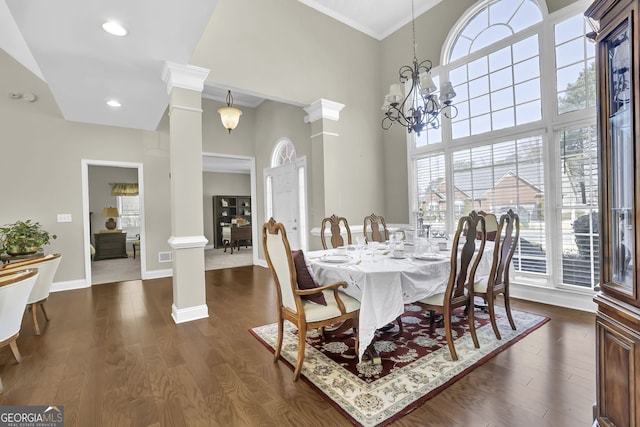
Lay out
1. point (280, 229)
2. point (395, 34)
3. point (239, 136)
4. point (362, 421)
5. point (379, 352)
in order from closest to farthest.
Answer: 1. point (362, 421)
2. point (280, 229)
3. point (379, 352)
4. point (395, 34)
5. point (239, 136)

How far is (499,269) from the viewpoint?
272 cm

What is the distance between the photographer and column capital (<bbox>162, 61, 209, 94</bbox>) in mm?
3100

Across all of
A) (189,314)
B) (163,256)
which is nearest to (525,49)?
(189,314)

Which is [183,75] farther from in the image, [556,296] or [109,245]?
[109,245]

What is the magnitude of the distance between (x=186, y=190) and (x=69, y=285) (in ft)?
11.5

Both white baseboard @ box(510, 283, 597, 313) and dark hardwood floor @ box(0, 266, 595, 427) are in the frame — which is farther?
white baseboard @ box(510, 283, 597, 313)

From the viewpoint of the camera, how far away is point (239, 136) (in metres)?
6.52

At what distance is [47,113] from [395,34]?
19.7 ft

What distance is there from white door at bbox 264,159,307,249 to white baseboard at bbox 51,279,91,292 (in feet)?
11.4

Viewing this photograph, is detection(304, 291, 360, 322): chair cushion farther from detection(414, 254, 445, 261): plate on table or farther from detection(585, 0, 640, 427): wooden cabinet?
detection(585, 0, 640, 427): wooden cabinet

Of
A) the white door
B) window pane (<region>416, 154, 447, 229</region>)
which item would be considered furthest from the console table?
window pane (<region>416, 154, 447, 229</region>)

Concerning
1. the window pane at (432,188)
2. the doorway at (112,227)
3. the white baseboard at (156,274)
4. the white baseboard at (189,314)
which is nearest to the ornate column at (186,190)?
the white baseboard at (189,314)

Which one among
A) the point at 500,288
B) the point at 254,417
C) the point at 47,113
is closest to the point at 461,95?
the point at 500,288

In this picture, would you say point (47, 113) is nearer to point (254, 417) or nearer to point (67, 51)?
point (67, 51)
